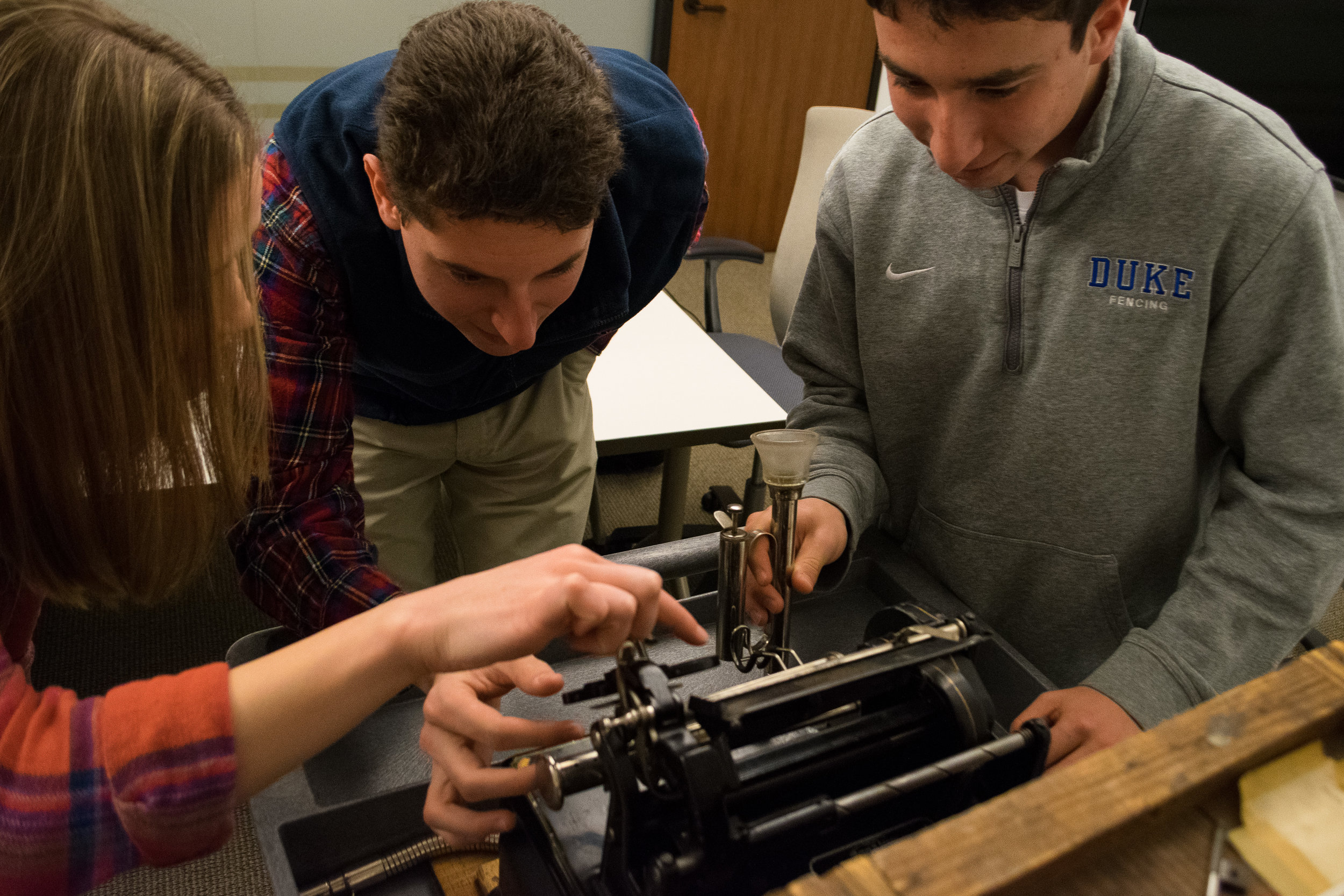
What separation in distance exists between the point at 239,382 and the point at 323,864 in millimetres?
416

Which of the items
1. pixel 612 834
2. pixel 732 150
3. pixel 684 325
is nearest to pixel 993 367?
pixel 612 834

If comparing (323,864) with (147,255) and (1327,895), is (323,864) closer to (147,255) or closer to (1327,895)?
(147,255)

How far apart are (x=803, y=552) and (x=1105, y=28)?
1.84 ft

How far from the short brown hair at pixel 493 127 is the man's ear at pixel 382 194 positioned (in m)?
0.04

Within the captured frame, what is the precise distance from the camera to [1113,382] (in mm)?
1024

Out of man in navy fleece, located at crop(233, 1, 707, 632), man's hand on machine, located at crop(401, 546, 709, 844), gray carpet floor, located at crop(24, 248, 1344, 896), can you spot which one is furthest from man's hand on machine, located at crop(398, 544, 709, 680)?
gray carpet floor, located at crop(24, 248, 1344, 896)

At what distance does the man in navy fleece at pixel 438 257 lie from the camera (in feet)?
3.10

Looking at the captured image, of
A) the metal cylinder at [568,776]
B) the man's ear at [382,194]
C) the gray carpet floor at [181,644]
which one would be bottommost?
the gray carpet floor at [181,644]

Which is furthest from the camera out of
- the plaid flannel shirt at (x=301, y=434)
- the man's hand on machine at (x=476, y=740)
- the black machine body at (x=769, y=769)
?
the plaid flannel shirt at (x=301, y=434)

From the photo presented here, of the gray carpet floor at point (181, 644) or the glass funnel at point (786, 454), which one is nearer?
the glass funnel at point (786, 454)

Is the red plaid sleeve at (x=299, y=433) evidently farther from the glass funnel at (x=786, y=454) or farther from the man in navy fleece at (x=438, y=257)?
the glass funnel at (x=786, y=454)

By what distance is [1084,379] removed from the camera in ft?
3.40

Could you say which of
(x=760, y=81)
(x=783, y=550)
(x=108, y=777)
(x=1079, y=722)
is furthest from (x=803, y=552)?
(x=760, y=81)

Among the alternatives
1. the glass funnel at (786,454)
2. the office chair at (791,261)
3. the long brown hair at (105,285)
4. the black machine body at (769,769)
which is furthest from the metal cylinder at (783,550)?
the office chair at (791,261)
